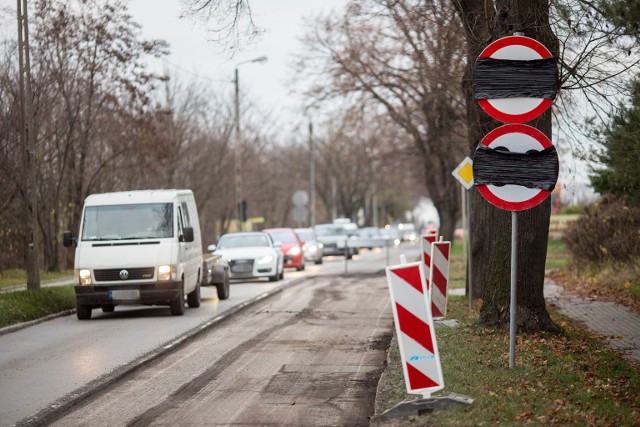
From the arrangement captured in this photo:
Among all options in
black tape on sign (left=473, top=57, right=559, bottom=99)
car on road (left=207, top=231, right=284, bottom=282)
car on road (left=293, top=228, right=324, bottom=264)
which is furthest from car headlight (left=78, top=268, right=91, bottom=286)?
car on road (left=293, top=228, right=324, bottom=264)

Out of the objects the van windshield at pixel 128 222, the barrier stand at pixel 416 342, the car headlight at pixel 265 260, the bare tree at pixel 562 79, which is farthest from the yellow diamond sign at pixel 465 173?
the car headlight at pixel 265 260

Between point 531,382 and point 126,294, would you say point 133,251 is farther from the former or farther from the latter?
point 531,382

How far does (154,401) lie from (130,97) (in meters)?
24.5

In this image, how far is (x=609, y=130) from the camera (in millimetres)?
14391

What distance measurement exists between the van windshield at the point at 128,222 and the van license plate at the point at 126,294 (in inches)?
42.2

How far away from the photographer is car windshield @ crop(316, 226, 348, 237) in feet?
179

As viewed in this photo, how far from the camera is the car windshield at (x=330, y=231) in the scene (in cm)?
5466

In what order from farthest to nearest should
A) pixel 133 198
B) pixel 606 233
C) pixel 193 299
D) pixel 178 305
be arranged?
pixel 606 233
pixel 193 299
pixel 133 198
pixel 178 305

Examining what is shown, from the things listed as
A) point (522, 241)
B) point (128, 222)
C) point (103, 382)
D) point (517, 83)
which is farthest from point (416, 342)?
point (128, 222)

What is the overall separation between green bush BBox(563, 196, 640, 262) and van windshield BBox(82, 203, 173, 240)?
10.3m

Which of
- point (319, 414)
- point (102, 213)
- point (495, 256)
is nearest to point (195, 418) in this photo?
point (319, 414)

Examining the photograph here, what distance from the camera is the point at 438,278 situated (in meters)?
16.3

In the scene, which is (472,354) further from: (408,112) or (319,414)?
(408,112)

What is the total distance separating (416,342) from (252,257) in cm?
2251
